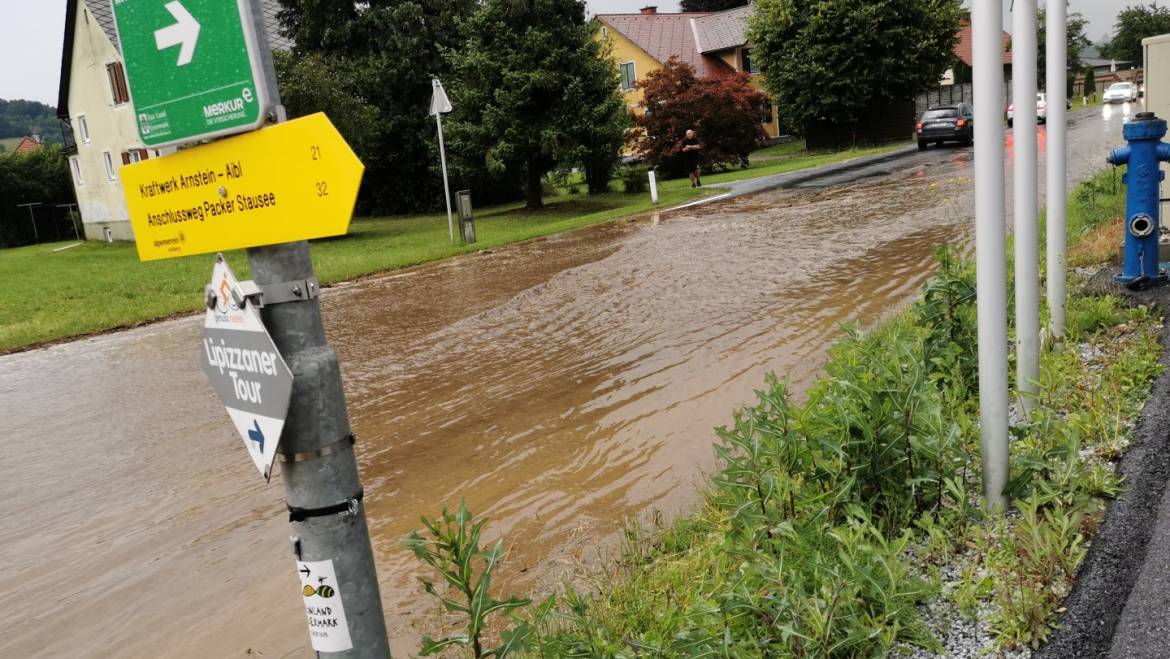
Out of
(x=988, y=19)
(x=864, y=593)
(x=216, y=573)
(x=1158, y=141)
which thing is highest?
(x=988, y=19)

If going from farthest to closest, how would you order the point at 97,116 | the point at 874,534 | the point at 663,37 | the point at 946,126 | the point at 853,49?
the point at 663,37, the point at 853,49, the point at 97,116, the point at 946,126, the point at 874,534

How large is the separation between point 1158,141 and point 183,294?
13.7 m

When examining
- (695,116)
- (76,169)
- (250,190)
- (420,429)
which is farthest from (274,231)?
(76,169)

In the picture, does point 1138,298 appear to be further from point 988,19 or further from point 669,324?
point 669,324

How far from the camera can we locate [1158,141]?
5.96m

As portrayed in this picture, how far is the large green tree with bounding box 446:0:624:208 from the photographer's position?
2489 cm

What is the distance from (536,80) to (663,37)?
103 feet

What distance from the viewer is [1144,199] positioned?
605cm

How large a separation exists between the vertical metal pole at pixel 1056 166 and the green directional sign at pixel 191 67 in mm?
4467

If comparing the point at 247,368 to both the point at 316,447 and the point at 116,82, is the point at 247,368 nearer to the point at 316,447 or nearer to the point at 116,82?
the point at 316,447

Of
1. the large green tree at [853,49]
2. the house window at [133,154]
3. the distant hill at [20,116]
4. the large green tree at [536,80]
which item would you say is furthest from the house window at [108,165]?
the distant hill at [20,116]

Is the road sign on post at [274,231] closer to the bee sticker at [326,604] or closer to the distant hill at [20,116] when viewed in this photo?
the bee sticker at [326,604]

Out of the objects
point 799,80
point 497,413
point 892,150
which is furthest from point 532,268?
point 799,80

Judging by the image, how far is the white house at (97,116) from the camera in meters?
30.2
